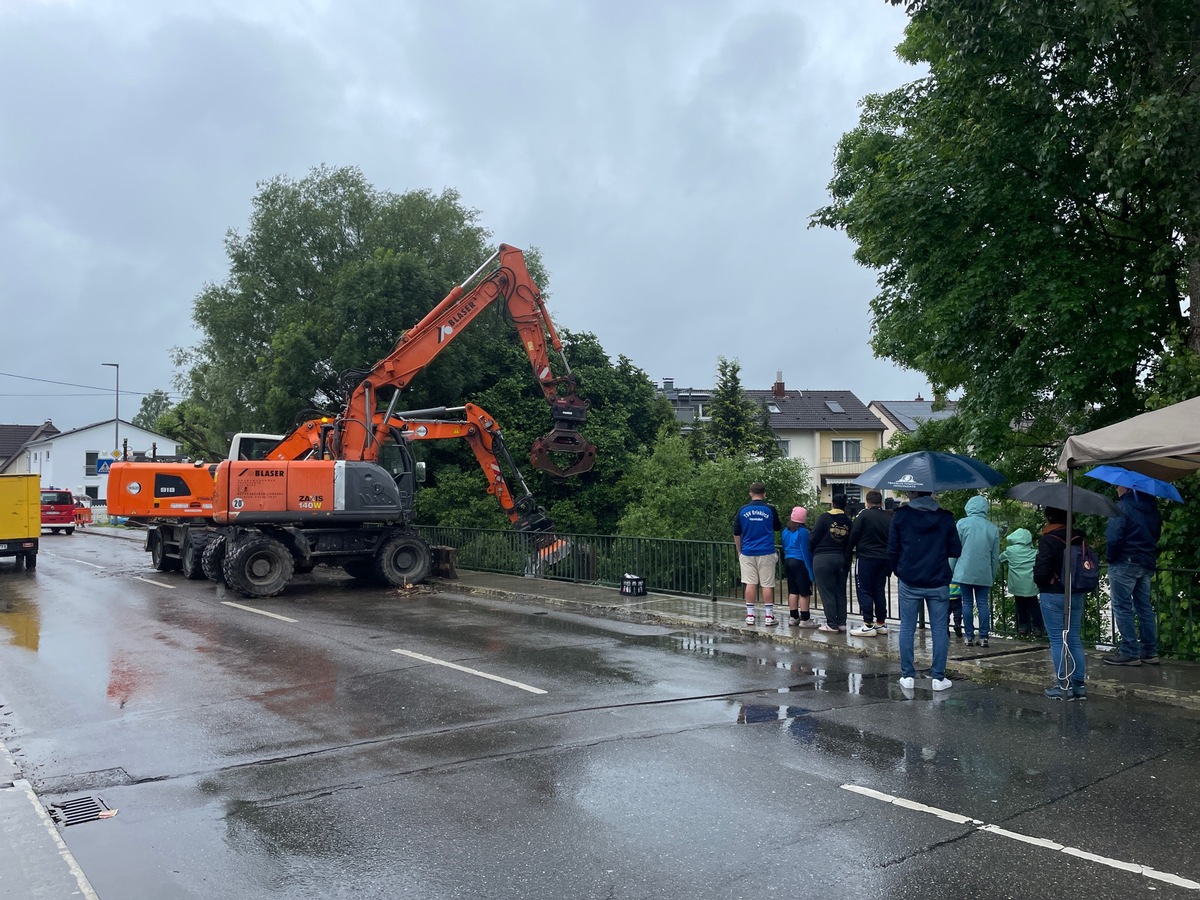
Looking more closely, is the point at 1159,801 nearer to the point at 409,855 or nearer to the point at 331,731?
the point at 409,855

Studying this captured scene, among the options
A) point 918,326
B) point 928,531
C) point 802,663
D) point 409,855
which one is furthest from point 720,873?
point 918,326

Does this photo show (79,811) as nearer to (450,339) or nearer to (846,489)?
(450,339)

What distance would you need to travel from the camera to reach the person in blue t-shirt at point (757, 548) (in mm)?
12984

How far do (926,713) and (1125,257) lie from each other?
853 cm

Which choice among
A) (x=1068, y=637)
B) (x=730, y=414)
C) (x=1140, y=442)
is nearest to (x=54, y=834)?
(x=1068, y=637)

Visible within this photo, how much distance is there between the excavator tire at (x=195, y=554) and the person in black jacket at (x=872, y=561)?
15.0m

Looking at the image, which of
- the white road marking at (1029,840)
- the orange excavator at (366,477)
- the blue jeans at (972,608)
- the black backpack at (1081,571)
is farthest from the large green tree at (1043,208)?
the orange excavator at (366,477)

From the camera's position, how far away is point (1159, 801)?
5.91 m

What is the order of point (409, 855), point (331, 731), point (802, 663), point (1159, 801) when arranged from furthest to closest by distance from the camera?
point (802, 663), point (331, 731), point (1159, 801), point (409, 855)

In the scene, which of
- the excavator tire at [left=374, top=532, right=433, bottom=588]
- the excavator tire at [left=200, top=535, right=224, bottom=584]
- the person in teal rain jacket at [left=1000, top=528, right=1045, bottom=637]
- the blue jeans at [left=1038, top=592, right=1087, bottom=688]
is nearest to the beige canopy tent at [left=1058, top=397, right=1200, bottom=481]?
the blue jeans at [left=1038, top=592, right=1087, bottom=688]

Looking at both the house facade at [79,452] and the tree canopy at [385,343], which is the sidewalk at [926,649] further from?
the house facade at [79,452]

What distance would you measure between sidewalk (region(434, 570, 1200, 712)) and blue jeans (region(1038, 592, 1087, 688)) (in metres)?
0.37

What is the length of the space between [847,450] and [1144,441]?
5504cm

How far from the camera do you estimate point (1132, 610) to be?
32.9ft
